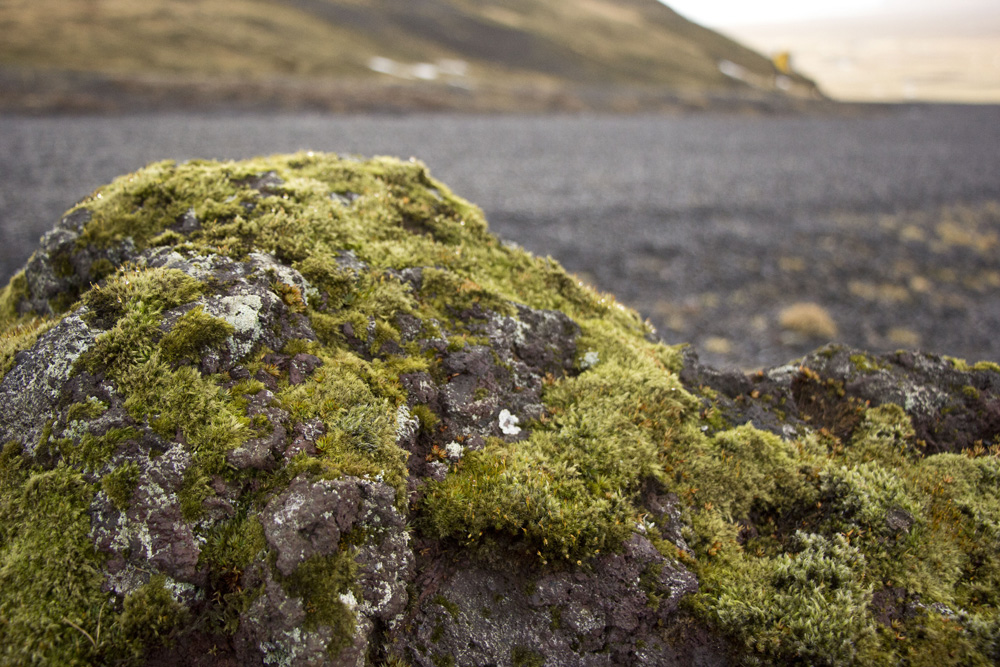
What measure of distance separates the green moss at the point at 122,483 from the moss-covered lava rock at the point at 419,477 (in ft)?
0.11

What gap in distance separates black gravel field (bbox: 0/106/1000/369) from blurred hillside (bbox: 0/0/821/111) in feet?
31.3

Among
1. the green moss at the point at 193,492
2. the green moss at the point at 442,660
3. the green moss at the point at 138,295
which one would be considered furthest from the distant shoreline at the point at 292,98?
the green moss at the point at 442,660

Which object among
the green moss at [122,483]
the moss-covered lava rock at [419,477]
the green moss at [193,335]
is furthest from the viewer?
the green moss at [193,335]

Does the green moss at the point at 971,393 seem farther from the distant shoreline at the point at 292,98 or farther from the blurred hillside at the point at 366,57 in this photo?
the blurred hillside at the point at 366,57

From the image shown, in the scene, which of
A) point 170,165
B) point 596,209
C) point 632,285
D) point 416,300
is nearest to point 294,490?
point 416,300

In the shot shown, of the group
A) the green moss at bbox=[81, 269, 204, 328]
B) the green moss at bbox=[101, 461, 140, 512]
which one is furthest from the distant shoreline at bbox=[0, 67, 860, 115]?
the green moss at bbox=[101, 461, 140, 512]

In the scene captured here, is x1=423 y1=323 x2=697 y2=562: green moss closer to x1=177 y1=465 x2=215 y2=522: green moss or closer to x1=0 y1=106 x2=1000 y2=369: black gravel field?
x1=177 y1=465 x2=215 y2=522: green moss

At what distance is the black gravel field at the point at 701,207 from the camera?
2178cm

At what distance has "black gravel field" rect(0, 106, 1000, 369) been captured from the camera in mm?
21781

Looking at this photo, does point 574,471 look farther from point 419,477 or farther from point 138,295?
point 138,295

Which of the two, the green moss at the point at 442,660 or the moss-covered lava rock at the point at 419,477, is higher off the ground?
the moss-covered lava rock at the point at 419,477

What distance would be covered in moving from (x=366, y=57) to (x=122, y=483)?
322 ft

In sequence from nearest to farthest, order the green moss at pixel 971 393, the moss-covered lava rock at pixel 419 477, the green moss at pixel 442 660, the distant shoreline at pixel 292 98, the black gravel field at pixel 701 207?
the moss-covered lava rock at pixel 419 477 → the green moss at pixel 442 660 → the green moss at pixel 971 393 → the black gravel field at pixel 701 207 → the distant shoreline at pixel 292 98

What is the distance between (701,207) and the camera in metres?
34.0
